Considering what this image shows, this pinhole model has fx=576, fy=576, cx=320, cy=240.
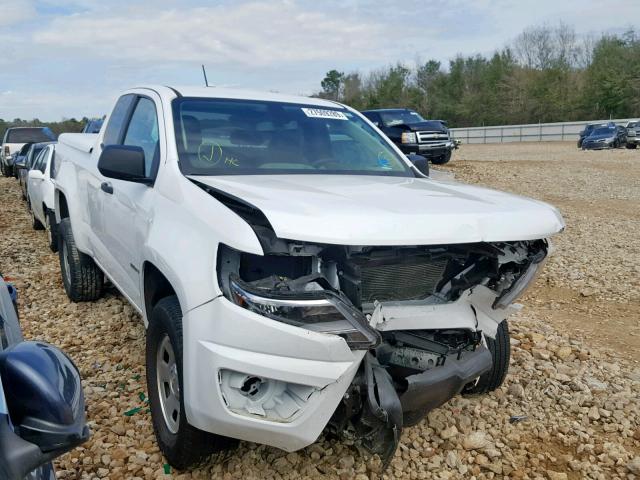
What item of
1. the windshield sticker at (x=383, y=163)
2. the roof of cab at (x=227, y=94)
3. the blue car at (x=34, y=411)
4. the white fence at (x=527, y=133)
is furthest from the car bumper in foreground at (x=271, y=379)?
the white fence at (x=527, y=133)

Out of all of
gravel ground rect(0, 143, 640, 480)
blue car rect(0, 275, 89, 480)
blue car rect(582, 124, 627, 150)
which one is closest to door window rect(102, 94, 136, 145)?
gravel ground rect(0, 143, 640, 480)

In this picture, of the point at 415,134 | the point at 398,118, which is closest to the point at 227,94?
the point at 415,134

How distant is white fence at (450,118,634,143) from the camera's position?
48.6 metres

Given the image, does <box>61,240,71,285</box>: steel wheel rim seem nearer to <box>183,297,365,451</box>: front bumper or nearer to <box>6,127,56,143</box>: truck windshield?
<box>183,297,365,451</box>: front bumper

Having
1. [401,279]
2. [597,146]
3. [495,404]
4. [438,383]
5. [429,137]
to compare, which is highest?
[401,279]

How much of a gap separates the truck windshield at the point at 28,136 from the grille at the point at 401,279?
76.4 ft

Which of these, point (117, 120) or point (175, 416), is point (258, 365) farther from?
point (117, 120)

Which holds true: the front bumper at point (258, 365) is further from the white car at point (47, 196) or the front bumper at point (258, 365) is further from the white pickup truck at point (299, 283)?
the white car at point (47, 196)

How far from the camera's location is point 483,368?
2637 mm

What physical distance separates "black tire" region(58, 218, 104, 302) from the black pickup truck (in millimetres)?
13733

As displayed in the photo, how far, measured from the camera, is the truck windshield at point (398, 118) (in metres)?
19.2

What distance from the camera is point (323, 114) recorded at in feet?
13.3

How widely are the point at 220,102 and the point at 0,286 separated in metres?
2.20

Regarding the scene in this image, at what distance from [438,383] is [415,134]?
16.5 metres
